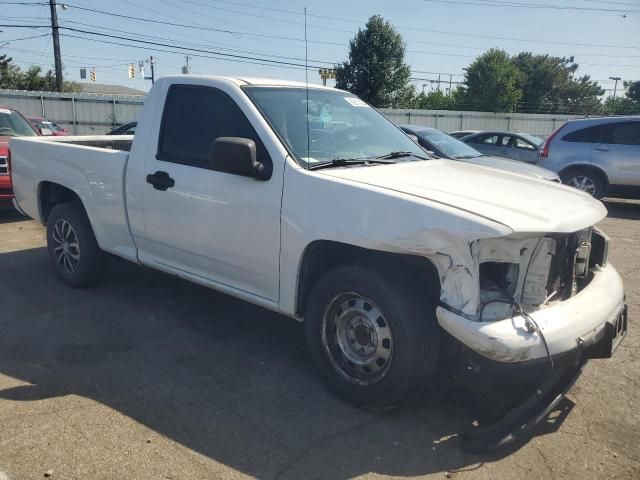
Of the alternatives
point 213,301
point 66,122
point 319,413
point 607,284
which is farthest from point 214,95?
point 66,122

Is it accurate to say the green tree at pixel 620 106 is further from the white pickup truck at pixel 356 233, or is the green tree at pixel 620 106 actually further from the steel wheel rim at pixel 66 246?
the steel wheel rim at pixel 66 246

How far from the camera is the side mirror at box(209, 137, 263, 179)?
350 cm

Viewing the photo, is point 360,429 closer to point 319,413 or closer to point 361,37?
point 319,413

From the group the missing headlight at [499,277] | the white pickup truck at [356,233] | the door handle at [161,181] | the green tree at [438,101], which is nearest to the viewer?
the white pickup truck at [356,233]

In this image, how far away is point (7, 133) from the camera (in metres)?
9.37

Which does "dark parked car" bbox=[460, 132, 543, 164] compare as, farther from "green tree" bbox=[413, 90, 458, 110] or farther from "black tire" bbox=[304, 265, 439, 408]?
"green tree" bbox=[413, 90, 458, 110]

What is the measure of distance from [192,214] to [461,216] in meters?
2.07

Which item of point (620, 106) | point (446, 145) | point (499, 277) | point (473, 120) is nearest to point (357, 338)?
point (499, 277)

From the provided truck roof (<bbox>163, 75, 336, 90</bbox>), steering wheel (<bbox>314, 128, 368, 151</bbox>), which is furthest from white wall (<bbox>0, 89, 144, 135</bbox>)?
steering wheel (<bbox>314, 128, 368, 151</bbox>)

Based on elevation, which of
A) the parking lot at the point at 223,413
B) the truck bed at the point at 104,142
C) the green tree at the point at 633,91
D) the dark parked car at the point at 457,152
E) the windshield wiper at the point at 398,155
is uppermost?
the green tree at the point at 633,91

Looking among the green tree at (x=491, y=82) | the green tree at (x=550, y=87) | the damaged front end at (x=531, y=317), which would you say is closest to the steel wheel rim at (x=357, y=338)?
the damaged front end at (x=531, y=317)

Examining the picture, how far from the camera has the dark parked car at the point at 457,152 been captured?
9266 millimetres

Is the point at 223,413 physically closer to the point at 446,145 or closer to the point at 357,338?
the point at 357,338

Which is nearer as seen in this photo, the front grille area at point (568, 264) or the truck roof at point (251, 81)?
the front grille area at point (568, 264)
